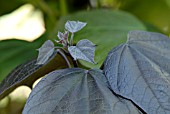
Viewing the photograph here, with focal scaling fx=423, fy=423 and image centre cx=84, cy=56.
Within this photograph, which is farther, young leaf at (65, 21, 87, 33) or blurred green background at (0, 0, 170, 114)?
blurred green background at (0, 0, 170, 114)

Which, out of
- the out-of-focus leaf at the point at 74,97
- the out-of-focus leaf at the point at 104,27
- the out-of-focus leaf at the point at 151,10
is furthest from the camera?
the out-of-focus leaf at the point at 151,10

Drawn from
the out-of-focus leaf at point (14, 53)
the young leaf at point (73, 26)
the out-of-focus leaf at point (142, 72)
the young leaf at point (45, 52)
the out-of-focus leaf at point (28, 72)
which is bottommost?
the out-of-focus leaf at point (14, 53)

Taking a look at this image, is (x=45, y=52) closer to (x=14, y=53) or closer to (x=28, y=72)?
(x=28, y=72)

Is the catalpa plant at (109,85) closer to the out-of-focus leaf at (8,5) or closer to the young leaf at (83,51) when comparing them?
the young leaf at (83,51)

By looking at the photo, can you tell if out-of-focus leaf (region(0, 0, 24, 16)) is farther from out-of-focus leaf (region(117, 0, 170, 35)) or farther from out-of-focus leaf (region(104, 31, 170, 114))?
out-of-focus leaf (region(104, 31, 170, 114))

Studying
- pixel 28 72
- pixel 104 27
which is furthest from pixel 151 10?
pixel 28 72

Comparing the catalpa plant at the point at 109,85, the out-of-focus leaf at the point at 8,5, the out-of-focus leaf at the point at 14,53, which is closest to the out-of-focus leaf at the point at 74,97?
the catalpa plant at the point at 109,85

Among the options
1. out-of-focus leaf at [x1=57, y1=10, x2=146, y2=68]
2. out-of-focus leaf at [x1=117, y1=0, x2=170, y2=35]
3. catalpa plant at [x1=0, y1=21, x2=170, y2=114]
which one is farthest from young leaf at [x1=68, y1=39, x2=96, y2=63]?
out-of-focus leaf at [x1=117, y1=0, x2=170, y2=35]
